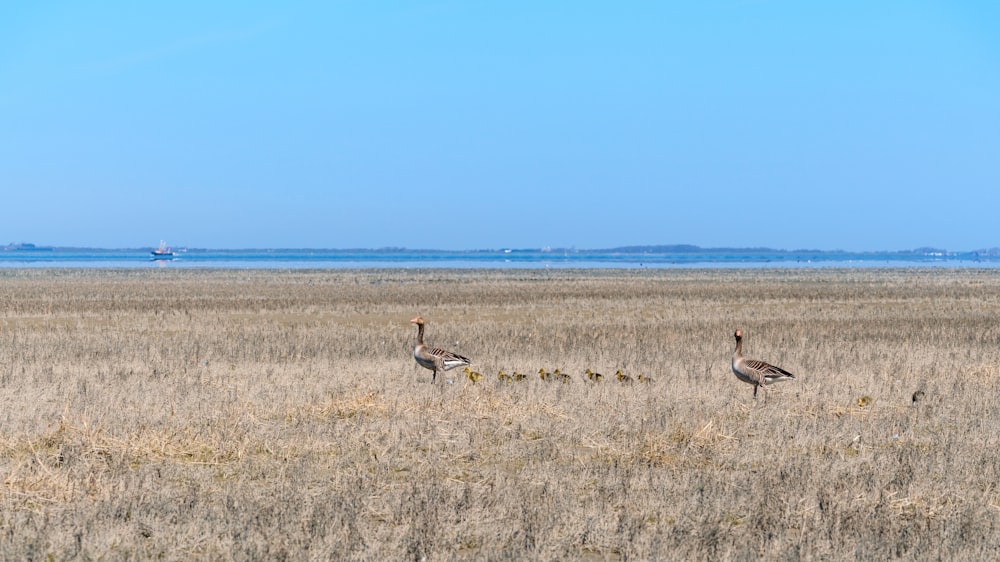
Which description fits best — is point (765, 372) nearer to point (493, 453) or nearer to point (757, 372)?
point (757, 372)

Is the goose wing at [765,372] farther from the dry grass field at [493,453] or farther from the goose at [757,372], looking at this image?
the dry grass field at [493,453]

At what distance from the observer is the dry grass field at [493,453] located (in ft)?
24.4

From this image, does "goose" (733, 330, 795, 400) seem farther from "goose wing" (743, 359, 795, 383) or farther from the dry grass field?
the dry grass field

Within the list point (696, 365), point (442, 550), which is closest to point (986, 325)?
point (696, 365)

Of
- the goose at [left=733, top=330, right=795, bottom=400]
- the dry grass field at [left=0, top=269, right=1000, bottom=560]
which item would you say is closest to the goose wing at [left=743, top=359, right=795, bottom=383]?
the goose at [left=733, top=330, right=795, bottom=400]

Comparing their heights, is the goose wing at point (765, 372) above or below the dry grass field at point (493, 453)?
above

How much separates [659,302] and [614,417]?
3001 centimetres

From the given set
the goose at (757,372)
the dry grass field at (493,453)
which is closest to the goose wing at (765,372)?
the goose at (757,372)

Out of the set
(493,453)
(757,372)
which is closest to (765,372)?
(757,372)

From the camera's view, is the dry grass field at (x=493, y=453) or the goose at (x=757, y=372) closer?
the dry grass field at (x=493, y=453)

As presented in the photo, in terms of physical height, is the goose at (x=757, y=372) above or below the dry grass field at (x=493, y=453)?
above

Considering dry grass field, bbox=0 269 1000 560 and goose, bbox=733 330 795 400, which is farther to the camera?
goose, bbox=733 330 795 400

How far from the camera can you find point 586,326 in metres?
28.5

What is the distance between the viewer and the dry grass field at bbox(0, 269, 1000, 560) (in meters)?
7.44
